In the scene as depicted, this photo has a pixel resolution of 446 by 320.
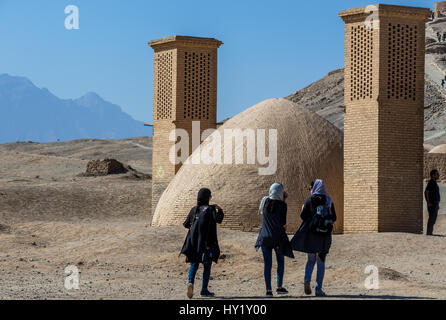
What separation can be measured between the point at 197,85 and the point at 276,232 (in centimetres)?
1186

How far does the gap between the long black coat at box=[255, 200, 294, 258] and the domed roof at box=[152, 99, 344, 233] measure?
7192mm

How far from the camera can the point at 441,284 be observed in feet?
34.5

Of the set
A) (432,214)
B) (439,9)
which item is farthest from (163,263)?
(439,9)

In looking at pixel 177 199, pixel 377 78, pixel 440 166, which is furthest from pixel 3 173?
pixel 377 78

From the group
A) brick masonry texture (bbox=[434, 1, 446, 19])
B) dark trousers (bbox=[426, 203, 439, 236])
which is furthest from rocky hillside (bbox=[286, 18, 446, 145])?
dark trousers (bbox=[426, 203, 439, 236])

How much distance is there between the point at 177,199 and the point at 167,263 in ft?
14.0

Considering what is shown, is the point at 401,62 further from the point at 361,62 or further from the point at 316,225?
the point at 316,225

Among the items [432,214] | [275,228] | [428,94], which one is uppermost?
[428,94]

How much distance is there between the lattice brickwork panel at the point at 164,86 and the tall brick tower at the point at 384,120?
18.6ft

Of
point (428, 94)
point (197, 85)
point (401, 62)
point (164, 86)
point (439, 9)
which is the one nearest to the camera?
point (401, 62)

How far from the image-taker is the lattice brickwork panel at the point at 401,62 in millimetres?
15711

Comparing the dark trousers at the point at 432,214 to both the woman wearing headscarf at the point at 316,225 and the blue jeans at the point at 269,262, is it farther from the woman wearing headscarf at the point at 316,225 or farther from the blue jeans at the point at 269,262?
the blue jeans at the point at 269,262

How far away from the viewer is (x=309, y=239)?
8.70 m

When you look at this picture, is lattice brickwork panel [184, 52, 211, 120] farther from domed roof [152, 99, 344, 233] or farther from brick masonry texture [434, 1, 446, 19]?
brick masonry texture [434, 1, 446, 19]
